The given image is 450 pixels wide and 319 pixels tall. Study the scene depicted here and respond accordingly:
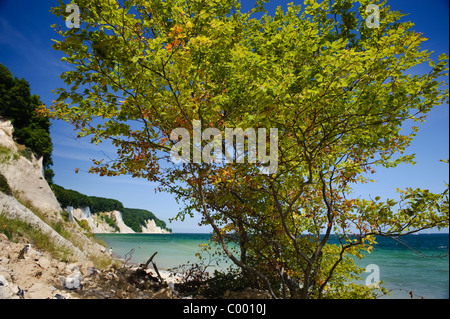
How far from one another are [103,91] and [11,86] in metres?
32.9

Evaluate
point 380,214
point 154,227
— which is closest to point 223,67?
point 380,214

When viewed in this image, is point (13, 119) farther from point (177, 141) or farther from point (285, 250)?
point (285, 250)

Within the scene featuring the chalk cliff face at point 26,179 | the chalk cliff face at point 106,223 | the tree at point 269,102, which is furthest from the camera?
the chalk cliff face at point 106,223

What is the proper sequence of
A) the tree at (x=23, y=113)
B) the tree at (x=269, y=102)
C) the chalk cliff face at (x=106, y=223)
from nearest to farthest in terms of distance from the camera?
1. the tree at (x=269, y=102)
2. the tree at (x=23, y=113)
3. the chalk cliff face at (x=106, y=223)

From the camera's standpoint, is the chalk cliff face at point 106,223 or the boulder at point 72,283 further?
the chalk cliff face at point 106,223

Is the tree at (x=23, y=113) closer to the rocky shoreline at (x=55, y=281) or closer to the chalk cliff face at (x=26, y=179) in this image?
the chalk cliff face at (x=26, y=179)

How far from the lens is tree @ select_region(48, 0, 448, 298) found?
3.90 m

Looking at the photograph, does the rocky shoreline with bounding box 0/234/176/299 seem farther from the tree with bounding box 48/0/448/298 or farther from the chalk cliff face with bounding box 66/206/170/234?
the chalk cliff face with bounding box 66/206/170/234

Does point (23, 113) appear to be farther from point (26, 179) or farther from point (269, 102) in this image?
point (269, 102)

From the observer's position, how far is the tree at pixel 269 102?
3.90m

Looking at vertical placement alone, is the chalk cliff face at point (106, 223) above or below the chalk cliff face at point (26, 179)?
below

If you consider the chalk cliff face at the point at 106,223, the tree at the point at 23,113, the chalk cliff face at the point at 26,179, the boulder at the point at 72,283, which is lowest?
the chalk cliff face at the point at 106,223

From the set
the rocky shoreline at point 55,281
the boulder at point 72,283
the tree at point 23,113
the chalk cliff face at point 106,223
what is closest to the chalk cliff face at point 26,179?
the tree at point 23,113

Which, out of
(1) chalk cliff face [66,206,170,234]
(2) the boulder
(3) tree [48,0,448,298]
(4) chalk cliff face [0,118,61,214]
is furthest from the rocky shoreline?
(1) chalk cliff face [66,206,170,234]
